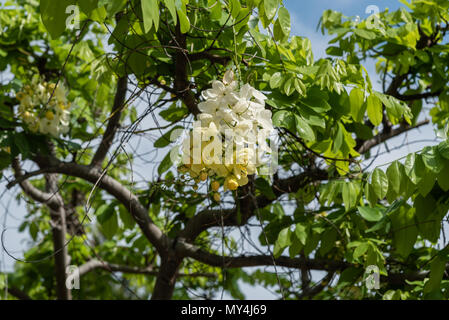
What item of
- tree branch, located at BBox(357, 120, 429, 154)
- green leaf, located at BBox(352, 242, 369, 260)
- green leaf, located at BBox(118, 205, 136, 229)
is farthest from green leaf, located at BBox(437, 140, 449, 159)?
green leaf, located at BBox(118, 205, 136, 229)

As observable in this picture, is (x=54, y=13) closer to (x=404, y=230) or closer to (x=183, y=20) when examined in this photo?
(x=183, y=20)

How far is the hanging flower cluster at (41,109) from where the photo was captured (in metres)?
2.32

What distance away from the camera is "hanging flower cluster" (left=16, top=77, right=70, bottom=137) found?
232 cm

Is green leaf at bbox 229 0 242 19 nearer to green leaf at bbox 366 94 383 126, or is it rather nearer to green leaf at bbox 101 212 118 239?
green leaf at bbox 366 94 383 126

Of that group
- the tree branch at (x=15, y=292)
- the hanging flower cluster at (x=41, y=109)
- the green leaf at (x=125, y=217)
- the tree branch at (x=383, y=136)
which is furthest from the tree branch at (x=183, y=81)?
the tree branch at (x=15, y=292)

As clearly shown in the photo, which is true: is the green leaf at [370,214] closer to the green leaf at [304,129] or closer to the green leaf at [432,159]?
the green leaf at [432,159]

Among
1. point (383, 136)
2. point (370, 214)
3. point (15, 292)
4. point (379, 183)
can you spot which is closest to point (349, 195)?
point (370, 214)

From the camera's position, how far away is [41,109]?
230 centimetres

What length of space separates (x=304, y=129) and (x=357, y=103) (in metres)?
0.29

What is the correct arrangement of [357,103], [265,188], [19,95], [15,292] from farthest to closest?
1. [15,292]
2. [19,95]
3. [265,188]
4. [357,103]

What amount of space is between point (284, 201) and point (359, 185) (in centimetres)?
52

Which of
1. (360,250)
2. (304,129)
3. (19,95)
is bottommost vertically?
(360,250)
